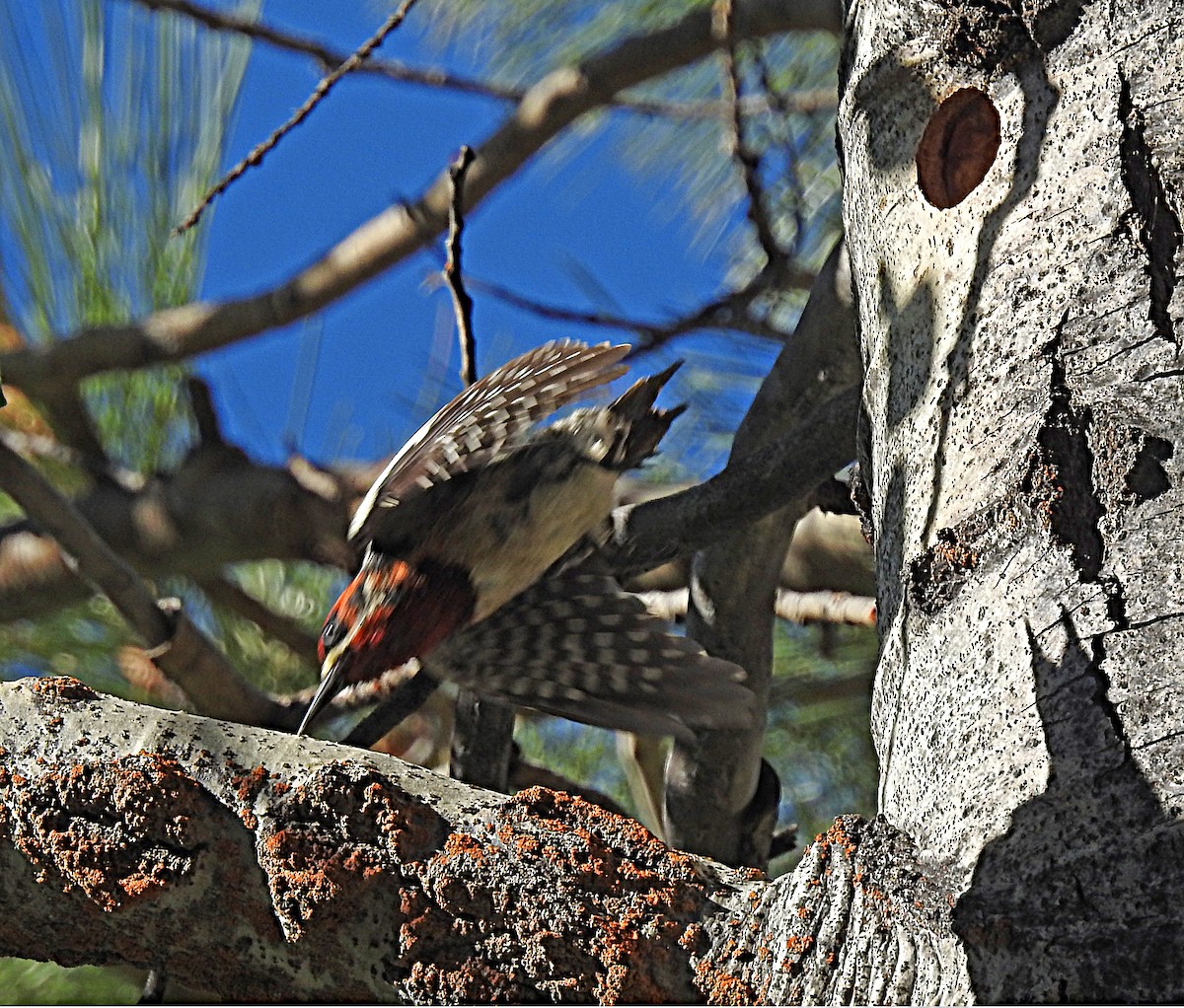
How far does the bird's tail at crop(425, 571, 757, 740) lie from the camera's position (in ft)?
6.12

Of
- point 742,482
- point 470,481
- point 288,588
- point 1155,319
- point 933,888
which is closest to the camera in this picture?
point 933,888

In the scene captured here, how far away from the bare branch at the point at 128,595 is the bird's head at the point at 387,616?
0.24m

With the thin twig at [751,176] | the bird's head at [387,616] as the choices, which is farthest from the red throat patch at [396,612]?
the thin twig at [751,176]

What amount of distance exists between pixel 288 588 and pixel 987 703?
2.69 m

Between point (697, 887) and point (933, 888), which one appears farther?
point (697, 887)

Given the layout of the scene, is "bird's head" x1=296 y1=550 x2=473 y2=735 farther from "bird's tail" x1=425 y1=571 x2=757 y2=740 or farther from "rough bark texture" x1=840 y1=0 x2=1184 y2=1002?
"rough bark texture" x1=840 y1=0 x2=1184 y2=1002

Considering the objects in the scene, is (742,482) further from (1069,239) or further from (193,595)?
(193,595)

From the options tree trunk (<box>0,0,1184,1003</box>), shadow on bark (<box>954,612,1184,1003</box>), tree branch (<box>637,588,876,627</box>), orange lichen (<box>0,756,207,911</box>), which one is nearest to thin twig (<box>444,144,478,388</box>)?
tree branch (<box>637,588,876,627</box>)

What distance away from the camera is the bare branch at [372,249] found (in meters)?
2.39

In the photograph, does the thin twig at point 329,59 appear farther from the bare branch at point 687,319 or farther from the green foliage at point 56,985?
the green foliage at point 56,985

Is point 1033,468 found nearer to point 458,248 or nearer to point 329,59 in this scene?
point 458,248

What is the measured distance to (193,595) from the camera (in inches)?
119

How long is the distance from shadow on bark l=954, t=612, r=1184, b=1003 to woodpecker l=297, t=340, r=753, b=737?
101 cm

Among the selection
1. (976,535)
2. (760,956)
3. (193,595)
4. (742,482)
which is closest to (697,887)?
(760,956)
